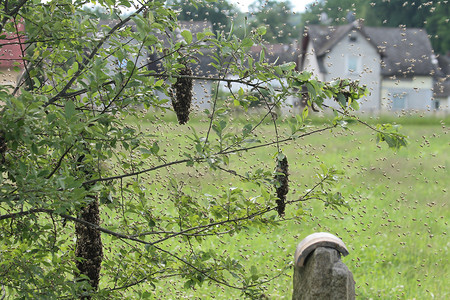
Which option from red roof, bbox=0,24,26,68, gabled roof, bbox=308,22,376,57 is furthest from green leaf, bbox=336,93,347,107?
gabled roof, bbox=308,22,376,57

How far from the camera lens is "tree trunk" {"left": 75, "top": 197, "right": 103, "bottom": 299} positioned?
327 cm

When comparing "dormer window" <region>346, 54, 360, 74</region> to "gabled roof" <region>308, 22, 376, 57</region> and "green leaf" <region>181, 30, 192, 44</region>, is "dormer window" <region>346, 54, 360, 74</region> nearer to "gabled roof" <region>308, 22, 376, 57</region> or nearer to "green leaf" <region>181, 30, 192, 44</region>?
"gabled roof" <region>308, 22, 376, 57</region>

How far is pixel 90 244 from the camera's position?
330 centimetres

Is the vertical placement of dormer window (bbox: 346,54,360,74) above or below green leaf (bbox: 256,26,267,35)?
above

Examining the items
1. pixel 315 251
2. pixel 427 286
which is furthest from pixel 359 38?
pixel 315 251

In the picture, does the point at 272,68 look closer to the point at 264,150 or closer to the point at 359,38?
the point at 264,150

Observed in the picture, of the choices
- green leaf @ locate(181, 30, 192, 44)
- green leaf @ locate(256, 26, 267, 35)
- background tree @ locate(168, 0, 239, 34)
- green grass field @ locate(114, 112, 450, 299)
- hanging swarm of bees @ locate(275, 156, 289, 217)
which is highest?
background tree @ locate(168, 0, 239, 34)

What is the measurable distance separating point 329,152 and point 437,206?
3.45 meters

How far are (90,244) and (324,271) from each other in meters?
1.60

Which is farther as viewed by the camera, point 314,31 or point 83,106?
point 314,31

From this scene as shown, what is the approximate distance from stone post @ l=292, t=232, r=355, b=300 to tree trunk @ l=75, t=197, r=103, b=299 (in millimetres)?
1435

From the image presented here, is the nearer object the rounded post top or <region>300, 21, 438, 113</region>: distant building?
the rounded post top

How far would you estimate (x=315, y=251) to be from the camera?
12.9ft

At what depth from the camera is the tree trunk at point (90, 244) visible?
3271 mm
